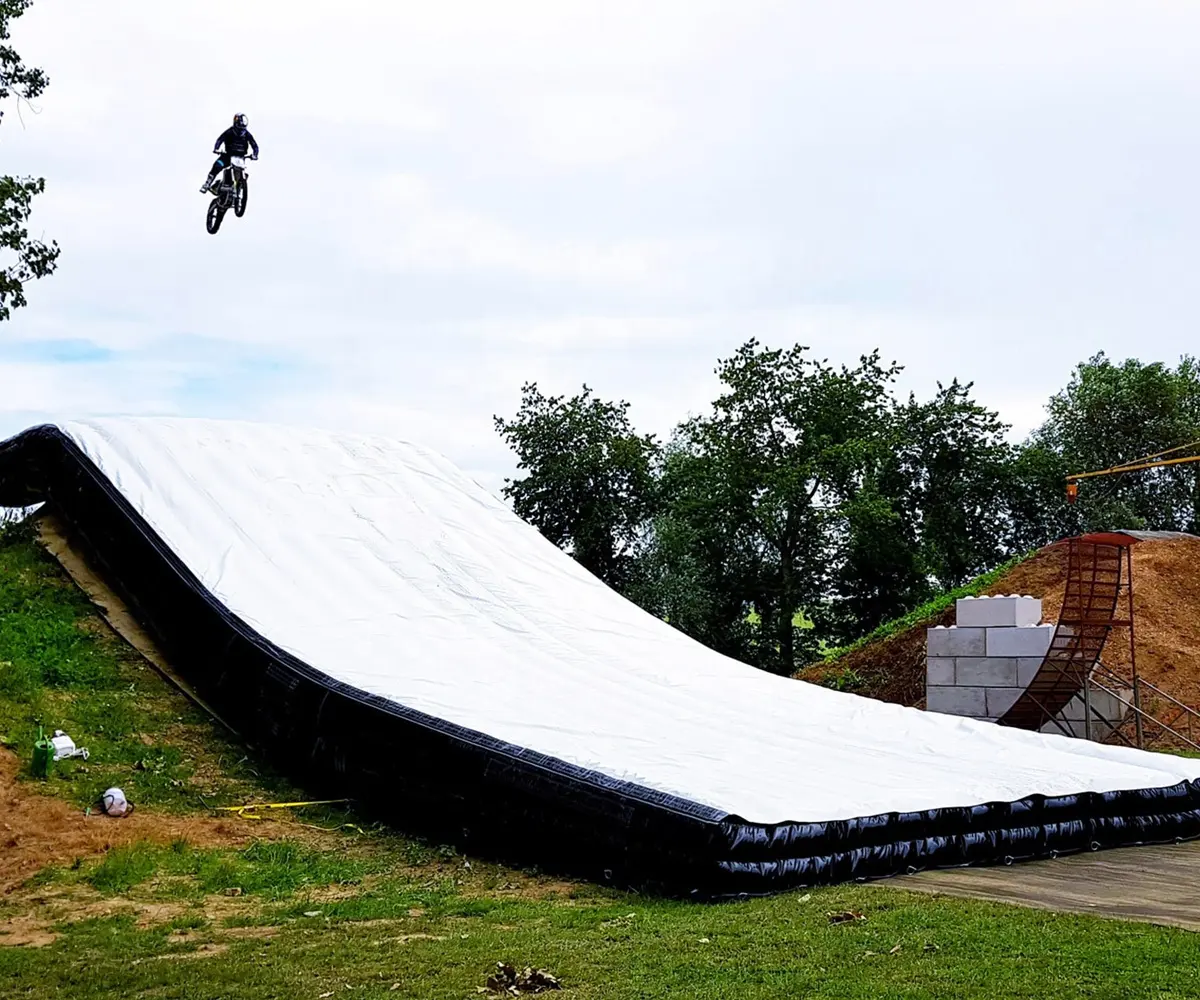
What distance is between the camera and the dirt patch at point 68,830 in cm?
A: 622

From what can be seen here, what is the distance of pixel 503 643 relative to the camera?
8.85m

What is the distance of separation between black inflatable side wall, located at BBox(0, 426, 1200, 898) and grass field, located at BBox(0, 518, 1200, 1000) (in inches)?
A: 6.6

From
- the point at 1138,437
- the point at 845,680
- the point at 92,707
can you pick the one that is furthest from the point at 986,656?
the point at 1138,437

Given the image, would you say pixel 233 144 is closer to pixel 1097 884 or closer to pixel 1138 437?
pixel 1097 884

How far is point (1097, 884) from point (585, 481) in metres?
19.6

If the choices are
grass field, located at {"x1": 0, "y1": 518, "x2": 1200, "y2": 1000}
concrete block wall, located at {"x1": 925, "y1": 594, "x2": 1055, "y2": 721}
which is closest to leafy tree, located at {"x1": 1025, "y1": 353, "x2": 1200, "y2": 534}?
concrete block wall, located at {"x1": 925, "y1": 594, "x2": 1055, "y2": 721}

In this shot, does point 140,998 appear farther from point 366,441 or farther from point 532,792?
point 366,441

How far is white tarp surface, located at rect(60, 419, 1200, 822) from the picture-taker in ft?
21.0

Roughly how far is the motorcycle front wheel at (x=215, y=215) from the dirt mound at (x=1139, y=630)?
1056cm

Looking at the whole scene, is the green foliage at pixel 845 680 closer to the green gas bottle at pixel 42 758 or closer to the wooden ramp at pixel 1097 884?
the wooden ramp at pixel 1097 884

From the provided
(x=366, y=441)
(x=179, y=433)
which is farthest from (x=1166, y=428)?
(x=179, y=433)

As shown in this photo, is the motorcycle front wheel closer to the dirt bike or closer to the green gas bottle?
the dirt bike

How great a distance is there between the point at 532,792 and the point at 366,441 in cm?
701

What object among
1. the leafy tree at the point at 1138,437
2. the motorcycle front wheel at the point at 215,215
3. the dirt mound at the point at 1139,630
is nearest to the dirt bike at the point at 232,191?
the motorcycle front wheel at the point at 215,215
